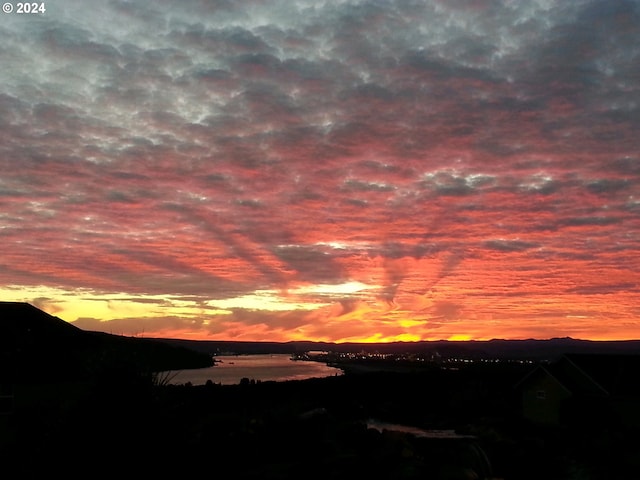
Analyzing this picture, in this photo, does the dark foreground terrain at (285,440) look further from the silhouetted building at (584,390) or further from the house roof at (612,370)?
the house roof at (612,370)

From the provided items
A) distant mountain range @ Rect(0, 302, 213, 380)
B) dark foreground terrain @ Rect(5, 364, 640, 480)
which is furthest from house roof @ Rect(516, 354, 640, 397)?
distant mountain range @ Rect(0, 302, 213, 380)

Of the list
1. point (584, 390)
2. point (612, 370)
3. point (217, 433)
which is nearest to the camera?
point (217, 433)

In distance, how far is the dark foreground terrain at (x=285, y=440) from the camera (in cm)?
1041

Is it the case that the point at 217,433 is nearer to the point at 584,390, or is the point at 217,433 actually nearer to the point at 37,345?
the point at 37,345

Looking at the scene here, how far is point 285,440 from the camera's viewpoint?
89.6 feet

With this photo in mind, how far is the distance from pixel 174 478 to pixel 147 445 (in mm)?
698

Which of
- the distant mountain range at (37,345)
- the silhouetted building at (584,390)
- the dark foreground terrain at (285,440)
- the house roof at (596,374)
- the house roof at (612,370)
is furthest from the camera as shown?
the house roof at (596,374)

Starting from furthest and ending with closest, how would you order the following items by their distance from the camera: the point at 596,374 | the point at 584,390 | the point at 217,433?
1. the point at 596,374
2. the point at 584,390
3. the point at 217,433

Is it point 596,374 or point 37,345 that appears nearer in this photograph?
point 37,345

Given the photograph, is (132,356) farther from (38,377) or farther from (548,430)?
(548,430)

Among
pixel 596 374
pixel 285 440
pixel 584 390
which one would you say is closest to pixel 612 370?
pixel 596 374

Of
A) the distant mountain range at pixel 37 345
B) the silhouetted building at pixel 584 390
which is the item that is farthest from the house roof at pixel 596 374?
the distant mountain range at pixel 37 345

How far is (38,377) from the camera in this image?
90.4 ft

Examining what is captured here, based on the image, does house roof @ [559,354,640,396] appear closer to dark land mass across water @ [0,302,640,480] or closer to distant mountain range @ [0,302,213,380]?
dark land mass across water @ [0,302,640,480]
